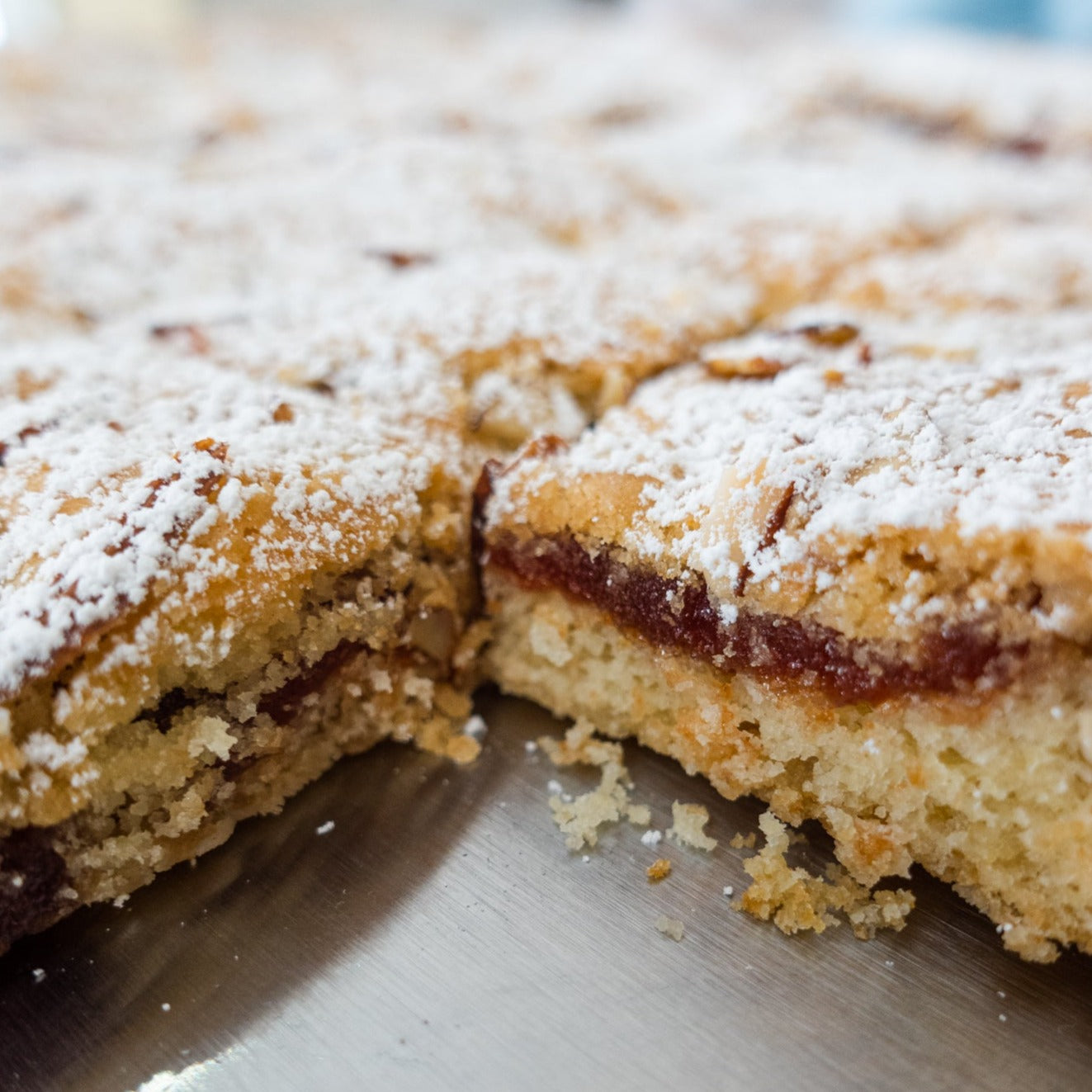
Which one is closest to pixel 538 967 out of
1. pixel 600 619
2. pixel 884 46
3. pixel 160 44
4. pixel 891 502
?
pixel 600 619

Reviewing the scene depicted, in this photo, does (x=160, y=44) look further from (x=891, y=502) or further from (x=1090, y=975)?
(x=1090, y=975)

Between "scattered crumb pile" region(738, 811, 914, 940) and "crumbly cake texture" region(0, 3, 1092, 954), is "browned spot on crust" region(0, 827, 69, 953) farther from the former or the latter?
"scattered crumb pile" region(738, 811, 914, 940)

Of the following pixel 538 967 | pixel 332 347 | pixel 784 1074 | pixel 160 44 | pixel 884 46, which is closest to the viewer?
pixel 784 1074

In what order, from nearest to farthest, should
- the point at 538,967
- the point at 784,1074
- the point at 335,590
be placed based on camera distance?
the point at 784,1074, the point at 538,967, the point at 335,590

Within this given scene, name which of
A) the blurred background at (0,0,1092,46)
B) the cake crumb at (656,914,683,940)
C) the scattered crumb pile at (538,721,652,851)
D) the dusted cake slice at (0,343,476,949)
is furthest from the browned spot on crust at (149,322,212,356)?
the blurred background at (0,0,1092,46)

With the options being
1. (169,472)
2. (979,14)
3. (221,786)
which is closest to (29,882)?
(221,786)

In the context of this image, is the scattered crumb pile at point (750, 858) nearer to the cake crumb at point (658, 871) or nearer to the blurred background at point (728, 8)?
the cake crumb at point (658, 871)

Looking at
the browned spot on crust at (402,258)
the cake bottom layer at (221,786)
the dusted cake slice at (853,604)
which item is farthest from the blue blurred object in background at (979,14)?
the cake bottom layer at (221,786)
